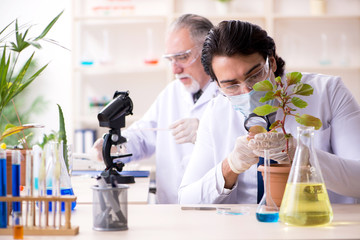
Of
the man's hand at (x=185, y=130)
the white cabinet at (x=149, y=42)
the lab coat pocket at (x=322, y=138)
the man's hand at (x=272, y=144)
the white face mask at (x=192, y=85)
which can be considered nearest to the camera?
the man's hand at (x=272, y=144)

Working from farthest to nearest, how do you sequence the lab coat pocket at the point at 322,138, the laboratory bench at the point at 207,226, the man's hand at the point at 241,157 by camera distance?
1. the lab coat pocket at the point at 322,138
2. the man's hand at the point at 241,157
3. the laboratory bench at the point at 207,226

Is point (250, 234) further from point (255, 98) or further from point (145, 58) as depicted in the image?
point (145, 58)

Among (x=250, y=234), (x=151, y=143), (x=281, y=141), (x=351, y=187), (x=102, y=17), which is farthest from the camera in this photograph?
(x=102, y=17)

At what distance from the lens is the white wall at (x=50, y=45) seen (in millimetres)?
5535

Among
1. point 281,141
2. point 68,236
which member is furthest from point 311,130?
point 68,236

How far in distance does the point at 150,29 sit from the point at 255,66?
11.3 ft

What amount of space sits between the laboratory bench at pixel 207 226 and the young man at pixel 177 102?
145 centimetres

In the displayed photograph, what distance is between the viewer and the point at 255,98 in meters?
1.98

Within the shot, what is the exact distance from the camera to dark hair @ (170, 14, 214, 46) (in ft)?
10.7

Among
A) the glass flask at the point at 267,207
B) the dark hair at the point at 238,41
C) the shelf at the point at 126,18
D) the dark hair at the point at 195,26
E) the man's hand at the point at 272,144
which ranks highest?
the shelf at the point at 126,18

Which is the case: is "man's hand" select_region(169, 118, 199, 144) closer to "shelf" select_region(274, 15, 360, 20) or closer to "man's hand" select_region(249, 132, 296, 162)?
"man's hand" select_region(249, 132, 296, 162)

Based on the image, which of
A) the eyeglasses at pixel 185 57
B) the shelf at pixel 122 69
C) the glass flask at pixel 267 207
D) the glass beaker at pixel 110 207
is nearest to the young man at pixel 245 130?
the glass flask at pixel 267 207

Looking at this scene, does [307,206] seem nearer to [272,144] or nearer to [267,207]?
[267,207]

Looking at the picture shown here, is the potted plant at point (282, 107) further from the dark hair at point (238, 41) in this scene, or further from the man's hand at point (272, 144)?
the dark hair at point (238, 41)
